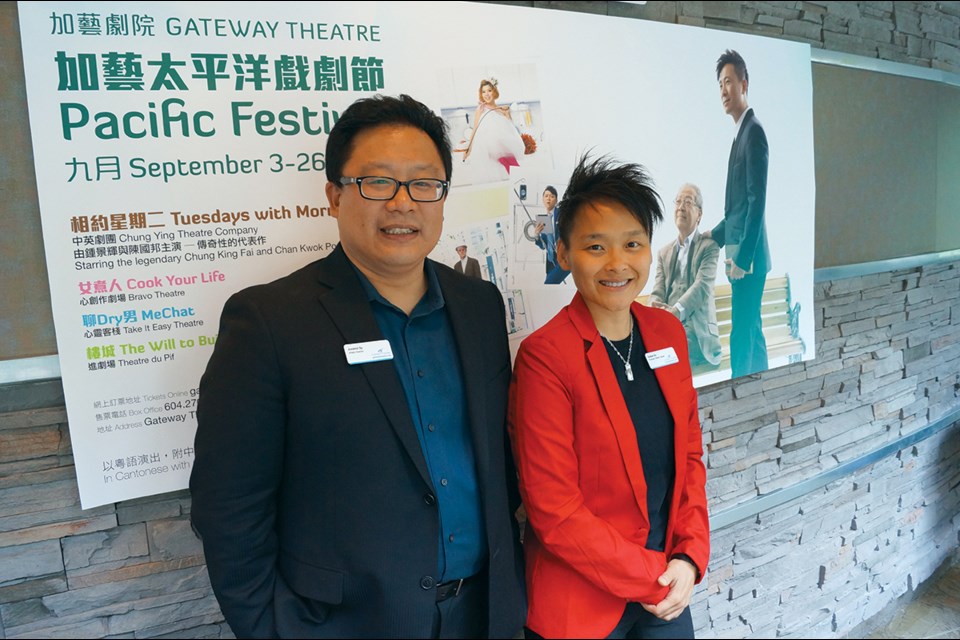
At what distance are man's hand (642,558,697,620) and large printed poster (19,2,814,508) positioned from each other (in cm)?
78

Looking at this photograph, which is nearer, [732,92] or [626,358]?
[626,358]

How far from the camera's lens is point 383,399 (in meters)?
1.12

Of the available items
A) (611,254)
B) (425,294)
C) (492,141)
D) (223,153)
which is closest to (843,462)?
(611,254)

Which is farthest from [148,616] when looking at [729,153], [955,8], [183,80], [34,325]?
[955,8]

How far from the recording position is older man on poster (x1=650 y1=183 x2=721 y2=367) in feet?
6.82

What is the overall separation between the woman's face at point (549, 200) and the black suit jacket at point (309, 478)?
85 cm

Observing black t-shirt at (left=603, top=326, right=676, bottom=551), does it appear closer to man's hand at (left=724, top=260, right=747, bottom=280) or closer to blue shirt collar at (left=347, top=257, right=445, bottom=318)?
blue shirt collar at (left=347, top=257, right=445, bottom=318)

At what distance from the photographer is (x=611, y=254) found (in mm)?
1332

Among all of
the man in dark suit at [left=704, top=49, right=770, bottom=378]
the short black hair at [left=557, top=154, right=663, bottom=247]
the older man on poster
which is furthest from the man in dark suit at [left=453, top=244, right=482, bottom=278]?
the man in dark suit at [left=704, top=49, right=770, bottom=378]

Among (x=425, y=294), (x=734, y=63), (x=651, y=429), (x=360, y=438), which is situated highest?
(x=734, y=63)

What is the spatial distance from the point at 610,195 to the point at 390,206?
55 cm

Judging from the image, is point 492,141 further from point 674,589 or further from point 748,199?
point 674,589

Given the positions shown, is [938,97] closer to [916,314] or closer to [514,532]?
[916,314]

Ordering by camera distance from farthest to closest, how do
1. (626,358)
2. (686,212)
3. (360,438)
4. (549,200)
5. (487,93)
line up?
(686,212), (549,200), (487,93), (626,358), (360,438)
